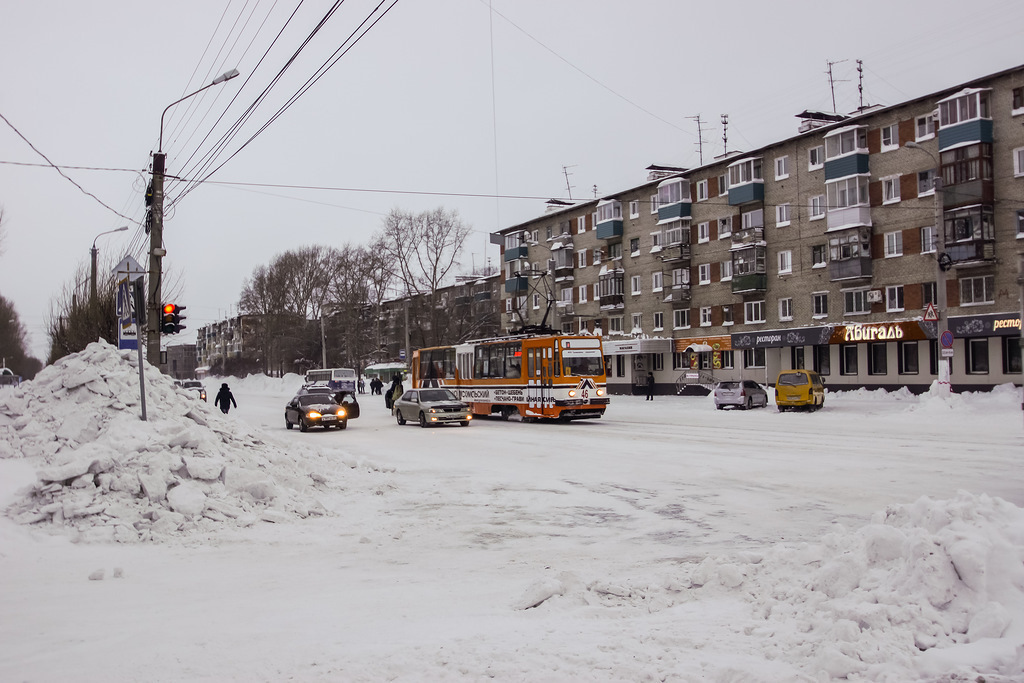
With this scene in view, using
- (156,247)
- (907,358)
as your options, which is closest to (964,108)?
(907,358)

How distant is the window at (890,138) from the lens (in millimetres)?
42094

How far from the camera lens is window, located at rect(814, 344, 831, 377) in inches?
1841

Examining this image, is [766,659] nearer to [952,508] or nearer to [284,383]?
[952,508]

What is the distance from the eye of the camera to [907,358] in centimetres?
4228

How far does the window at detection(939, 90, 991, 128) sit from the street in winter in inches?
1005

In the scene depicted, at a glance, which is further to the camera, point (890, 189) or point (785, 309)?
point (785, 309)

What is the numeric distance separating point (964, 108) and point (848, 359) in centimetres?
1427

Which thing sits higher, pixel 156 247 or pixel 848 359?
pixel 156 247

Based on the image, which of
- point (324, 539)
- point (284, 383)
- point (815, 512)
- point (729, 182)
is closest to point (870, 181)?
point (729, 182)

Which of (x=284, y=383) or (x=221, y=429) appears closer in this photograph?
(x=221, y=429)

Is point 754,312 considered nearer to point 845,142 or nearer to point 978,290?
point 845,142

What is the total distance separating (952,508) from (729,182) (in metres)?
48.6

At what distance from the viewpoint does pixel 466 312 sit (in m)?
91.8

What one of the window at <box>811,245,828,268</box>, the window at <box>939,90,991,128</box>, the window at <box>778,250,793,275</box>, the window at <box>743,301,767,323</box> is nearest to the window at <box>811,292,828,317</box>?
the window at <box>811,245,828,268</box>
